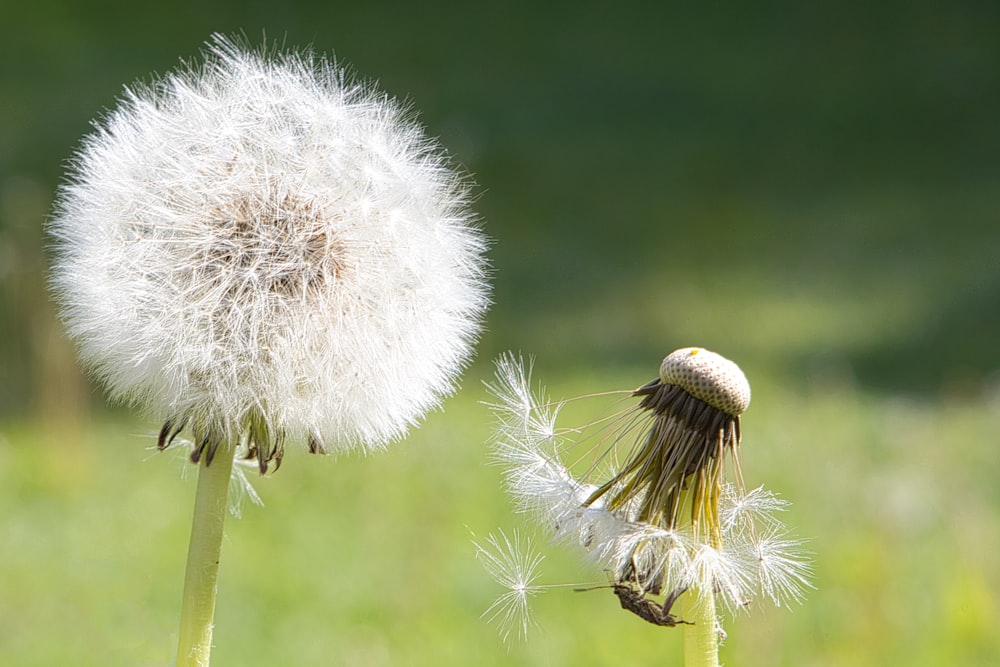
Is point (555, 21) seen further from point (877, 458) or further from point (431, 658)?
point (431, 658)

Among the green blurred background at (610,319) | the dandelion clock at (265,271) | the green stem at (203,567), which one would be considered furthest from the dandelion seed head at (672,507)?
the green blurred background at (610,319)

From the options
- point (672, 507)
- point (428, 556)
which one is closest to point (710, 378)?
point (672, 507)

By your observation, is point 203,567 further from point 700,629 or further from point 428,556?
point 428,556

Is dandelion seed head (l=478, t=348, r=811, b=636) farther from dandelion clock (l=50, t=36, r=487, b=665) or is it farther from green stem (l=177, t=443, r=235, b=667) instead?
green stem (l=177, t=443, r=235, b=667)

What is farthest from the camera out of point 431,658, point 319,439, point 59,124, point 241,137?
point 59,124

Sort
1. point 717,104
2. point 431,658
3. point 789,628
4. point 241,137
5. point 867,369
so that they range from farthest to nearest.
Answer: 1. point 717,104
2. point 867,369
3. point 789,628
4. point 431,658
5. point 241,137

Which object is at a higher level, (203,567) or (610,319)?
(610,319)

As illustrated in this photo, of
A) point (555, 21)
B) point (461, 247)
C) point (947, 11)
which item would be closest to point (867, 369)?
point (461, 247)
